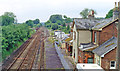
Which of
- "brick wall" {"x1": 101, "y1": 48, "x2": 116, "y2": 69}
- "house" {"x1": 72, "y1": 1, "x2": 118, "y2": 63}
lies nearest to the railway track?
"house" {"x1": 72, "y1": 1, "x2": 118, "y2": 63}

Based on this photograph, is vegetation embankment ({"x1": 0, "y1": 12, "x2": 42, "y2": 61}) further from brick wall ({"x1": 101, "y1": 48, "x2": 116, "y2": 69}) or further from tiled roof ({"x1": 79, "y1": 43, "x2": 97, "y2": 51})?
tiled roof ({"x1": 79, "y1": 43, "x2": 97, "y2": 51})

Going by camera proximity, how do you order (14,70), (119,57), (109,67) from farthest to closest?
(14,70)
(109,67)
(119,57)

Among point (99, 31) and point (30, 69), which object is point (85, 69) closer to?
point (99, 31)

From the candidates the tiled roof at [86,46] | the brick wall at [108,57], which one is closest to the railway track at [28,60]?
the tiled roof at [86,46]

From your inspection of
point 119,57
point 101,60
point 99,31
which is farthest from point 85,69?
point 99,31

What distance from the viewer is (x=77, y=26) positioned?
16.7 meters

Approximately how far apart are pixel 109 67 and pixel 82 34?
5.89 metres

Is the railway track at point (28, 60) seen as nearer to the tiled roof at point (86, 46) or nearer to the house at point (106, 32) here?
the tiled roof at point (86, 46)

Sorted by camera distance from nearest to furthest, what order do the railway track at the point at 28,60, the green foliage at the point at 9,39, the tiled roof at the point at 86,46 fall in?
the tiled roof at the point at 86,46, the railway track at the point at 28,60, the green foliage at the point at 9,39

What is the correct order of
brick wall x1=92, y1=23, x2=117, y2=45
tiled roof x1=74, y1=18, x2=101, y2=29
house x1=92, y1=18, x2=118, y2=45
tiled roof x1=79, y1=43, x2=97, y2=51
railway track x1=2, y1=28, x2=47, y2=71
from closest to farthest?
1. house x1=92, y1=18, x2=118, y2=45
2. brick wall x1=92, y1=23, x2=117, y2=45
3. tiled roof x1=79, y1=43, x2=97, y2=51
4. railway track x1=2, y1=28, x2=47, y2=71
5. tiled roof x1=74, y1=18, x2=101, y2=29

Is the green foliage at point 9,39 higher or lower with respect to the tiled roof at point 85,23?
lower

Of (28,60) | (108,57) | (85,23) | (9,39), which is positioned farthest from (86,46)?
(9,39)

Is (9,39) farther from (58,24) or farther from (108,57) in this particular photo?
(58,24)

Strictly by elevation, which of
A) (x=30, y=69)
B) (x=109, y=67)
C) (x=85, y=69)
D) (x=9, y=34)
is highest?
(x=9, y=34)
